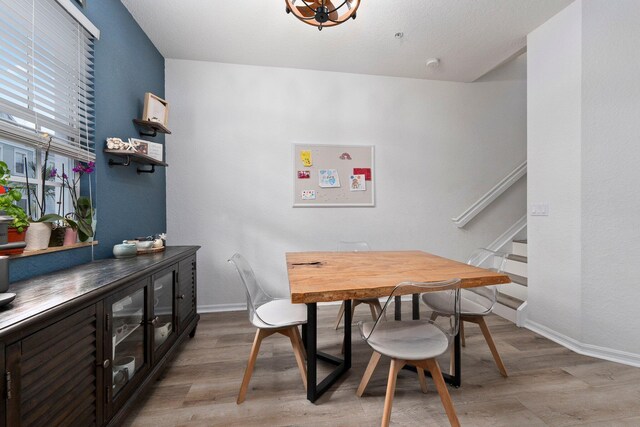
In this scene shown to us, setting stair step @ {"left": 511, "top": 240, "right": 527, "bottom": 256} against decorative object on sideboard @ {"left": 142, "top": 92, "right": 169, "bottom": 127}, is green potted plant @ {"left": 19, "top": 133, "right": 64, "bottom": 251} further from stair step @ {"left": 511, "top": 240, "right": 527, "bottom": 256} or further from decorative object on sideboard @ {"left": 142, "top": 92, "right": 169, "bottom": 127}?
stair step @ {"left": 511, "top": 240, "right": 527, "bottom": 256}

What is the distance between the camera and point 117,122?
1.94 m

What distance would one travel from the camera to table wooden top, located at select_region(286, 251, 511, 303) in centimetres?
117

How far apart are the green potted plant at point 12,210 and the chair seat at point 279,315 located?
119 cm

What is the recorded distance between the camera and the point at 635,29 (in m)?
1.84

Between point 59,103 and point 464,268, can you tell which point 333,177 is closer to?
point 464,268

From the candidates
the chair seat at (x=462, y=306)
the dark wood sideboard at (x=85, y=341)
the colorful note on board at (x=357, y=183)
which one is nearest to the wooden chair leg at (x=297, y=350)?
the dark wood sideboard at (x=85, y=341)

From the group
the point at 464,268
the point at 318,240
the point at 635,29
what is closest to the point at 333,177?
the point at 318,240

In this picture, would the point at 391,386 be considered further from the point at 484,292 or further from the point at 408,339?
the point at 484,292

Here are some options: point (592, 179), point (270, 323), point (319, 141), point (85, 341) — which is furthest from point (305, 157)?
point (592, 179)

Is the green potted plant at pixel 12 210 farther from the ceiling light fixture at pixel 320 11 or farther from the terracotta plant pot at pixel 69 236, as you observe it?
the ceiling light fixture at pixel 320 11

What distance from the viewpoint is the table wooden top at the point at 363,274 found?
3.85 ft

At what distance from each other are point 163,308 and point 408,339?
1.64 metres

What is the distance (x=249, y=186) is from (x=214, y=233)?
67cm

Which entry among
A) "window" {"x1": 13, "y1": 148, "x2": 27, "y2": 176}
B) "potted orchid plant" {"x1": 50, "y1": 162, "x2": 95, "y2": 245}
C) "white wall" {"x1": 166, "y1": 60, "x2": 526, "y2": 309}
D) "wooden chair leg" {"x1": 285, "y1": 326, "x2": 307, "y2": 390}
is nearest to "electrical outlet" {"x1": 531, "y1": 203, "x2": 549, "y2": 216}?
"white wall" {"x1": 166, "y1": 60, "x2": 526, "y2": 309}
